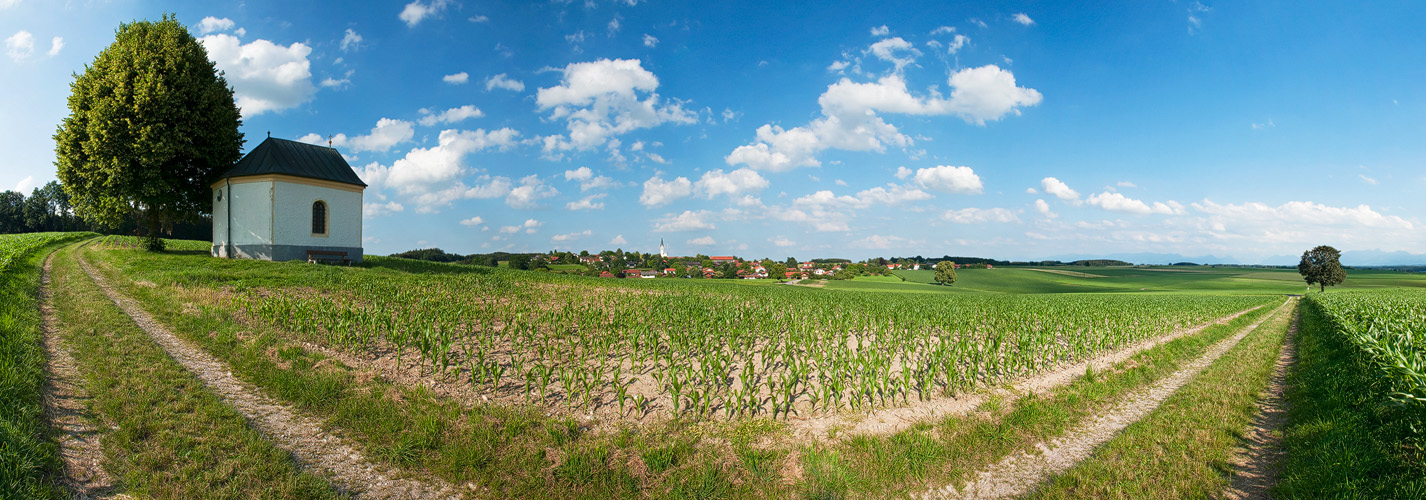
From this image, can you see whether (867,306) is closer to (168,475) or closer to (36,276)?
(168,475)

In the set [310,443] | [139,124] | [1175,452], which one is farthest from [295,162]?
[1175,452]

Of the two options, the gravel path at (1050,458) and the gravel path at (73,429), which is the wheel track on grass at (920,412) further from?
the gravel path at (73,429)

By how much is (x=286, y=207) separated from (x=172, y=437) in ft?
93.7

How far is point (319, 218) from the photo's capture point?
29.9 meters

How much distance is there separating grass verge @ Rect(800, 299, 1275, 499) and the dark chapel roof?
109ft

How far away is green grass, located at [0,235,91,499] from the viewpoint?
4508mm

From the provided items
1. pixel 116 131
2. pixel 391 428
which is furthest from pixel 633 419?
pixel 116 131

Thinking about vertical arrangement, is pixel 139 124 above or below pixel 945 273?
above

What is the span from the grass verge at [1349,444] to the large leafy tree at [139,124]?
39.8m

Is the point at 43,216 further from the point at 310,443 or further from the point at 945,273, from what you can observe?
the point at 945,273

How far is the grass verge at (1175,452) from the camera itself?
5.54 meters

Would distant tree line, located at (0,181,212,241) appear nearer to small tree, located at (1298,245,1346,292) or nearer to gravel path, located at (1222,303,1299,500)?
gravel path, located at (1222,303,1299,500)

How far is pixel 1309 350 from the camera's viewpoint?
14039 mm

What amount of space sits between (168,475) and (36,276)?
23.9 metres
